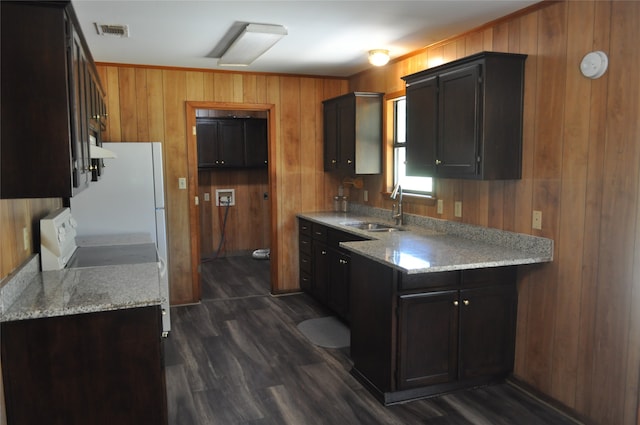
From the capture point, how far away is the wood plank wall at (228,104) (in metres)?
4.92

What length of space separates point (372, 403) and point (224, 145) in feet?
16.7

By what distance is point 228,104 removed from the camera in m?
5.26

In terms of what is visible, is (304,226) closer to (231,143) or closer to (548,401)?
(231,143)

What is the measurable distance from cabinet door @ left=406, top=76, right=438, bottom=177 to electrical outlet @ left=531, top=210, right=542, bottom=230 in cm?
76

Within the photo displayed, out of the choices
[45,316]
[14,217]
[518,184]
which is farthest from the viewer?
[518,184]

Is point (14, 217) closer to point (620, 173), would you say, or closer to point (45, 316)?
point (45, 316)

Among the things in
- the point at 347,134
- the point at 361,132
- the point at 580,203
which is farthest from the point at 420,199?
the point at 580,203

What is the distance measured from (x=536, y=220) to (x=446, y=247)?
0.59 m

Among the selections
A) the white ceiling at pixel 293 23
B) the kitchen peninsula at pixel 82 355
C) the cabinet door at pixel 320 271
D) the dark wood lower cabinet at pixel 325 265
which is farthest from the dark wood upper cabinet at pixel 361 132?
the kitchen peninsula at pixel 82 355

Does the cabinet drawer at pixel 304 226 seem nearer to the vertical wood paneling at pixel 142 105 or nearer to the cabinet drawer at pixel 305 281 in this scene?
the cabinet drawer at pixel 305 281

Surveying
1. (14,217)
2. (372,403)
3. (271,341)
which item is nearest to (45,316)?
(14,217)

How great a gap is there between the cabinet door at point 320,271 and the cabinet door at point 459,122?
1743 millimetres

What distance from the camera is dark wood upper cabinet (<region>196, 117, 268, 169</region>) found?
23.9 feet

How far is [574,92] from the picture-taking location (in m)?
2.80
